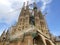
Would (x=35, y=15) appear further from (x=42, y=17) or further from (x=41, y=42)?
(x=41, y=42)

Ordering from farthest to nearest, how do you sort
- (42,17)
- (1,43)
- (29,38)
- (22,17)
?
(42,17) → (22,17) → (1,43) → (29,38)

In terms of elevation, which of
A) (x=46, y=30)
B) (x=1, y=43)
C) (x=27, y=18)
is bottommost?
(x=1, y=43)

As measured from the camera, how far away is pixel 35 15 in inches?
2100

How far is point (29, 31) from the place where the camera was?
3491cm

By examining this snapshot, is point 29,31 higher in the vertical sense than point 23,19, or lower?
lower

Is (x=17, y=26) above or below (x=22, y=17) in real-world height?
below

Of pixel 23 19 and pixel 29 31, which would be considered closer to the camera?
pixel 29 31

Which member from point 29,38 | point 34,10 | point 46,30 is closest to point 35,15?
point 34,10

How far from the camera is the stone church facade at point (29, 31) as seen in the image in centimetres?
3484

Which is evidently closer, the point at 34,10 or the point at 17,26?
the point at 17,26

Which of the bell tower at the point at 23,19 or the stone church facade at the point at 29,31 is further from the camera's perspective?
the bell tower at the point at 23,19

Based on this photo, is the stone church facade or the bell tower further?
the bell tower

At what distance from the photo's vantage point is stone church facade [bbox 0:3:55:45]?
34844 millimetres

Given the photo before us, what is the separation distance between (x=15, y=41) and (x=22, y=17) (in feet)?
63.1
